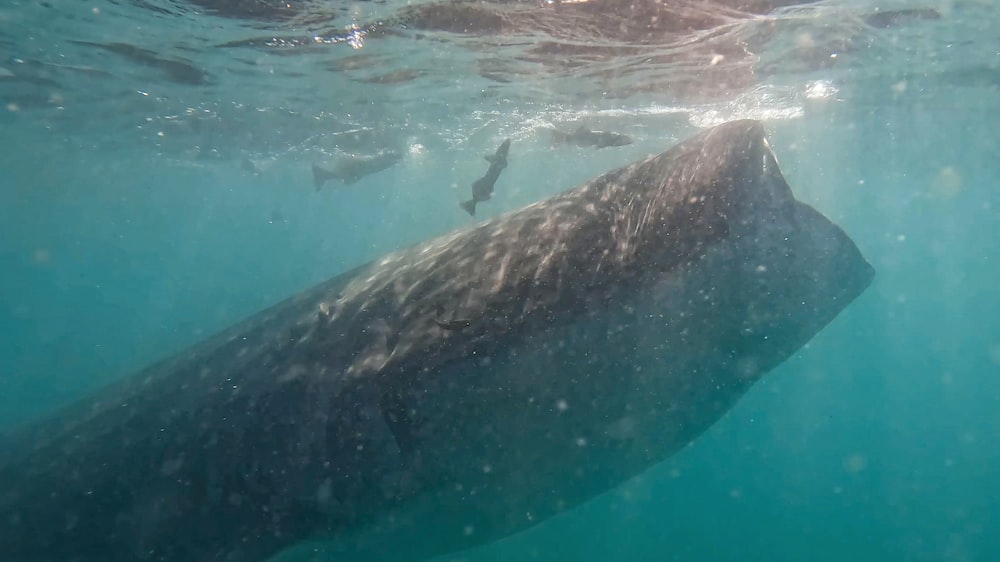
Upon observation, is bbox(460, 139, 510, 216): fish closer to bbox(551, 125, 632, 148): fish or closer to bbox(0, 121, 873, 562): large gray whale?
Result: bbox(551, 125, 632, 148): fish

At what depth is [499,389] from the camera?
3688mm

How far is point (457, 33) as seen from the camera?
491 inches

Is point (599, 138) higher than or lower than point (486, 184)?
higher

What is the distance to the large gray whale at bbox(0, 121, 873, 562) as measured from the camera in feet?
12.0

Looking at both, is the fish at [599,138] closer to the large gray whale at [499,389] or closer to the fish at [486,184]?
the fish at [486,184]

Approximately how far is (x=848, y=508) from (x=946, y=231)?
45.7 metres

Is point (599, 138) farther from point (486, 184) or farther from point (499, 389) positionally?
point (499, 389)

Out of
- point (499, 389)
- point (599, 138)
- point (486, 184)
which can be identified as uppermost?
point (499, 389)

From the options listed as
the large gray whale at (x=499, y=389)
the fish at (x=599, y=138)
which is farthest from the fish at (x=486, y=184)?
the large gray whale at (x=499, y=389)

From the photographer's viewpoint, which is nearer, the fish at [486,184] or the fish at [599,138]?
the fish at [486,184]

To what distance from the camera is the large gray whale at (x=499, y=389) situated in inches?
144

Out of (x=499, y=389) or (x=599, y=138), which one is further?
(x=599, y=138)

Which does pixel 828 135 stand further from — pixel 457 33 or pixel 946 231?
pixel 946 231

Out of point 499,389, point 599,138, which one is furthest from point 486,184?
point 499,389
